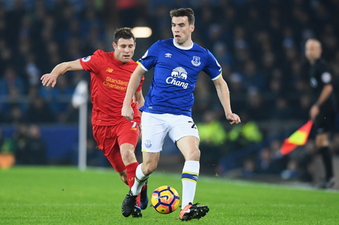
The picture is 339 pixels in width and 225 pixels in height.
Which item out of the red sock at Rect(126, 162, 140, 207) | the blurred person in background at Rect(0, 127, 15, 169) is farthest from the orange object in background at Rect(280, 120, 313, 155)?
the blurred person in background at Rect(0, 127, 15, 169)

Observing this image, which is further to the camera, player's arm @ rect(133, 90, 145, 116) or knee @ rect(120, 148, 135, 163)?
player's arm @ rect(133, 90, 145, 116)

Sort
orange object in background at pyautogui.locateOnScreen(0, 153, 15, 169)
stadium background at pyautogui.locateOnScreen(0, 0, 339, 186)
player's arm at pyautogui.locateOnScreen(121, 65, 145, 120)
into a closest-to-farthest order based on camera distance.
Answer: player's arm at pyautogui.locateOnScreen(121, 65, 145, 120) → stadium background at pyautogui.locateOnScreen(0, 0, 339, 186) → orange object in background at pyautogui.locateOnScreen(0, 153, 15, 169)

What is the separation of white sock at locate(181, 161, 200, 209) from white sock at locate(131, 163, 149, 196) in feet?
2.13

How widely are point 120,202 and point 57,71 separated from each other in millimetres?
2455

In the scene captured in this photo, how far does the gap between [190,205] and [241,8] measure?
16.1 meters

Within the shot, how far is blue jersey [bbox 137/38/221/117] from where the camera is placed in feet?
19.0

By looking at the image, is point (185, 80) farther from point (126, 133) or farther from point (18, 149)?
point (18, 149)

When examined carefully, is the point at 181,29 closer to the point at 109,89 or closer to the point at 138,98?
the point at 138,98

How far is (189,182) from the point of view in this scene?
5.50m

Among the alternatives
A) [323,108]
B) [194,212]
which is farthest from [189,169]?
[323,108]

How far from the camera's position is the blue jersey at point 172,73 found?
5.79 metres

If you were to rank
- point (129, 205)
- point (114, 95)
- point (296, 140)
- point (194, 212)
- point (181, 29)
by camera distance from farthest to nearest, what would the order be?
point (296, 140), point (114, 95), point (129, 205), point (181, 29), point (194, 212)

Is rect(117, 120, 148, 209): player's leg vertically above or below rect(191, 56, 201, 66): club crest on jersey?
below

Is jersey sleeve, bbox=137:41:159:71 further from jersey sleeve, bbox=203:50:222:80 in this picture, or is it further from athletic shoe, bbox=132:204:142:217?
athletic shoe, bbox=132:204:142:217
